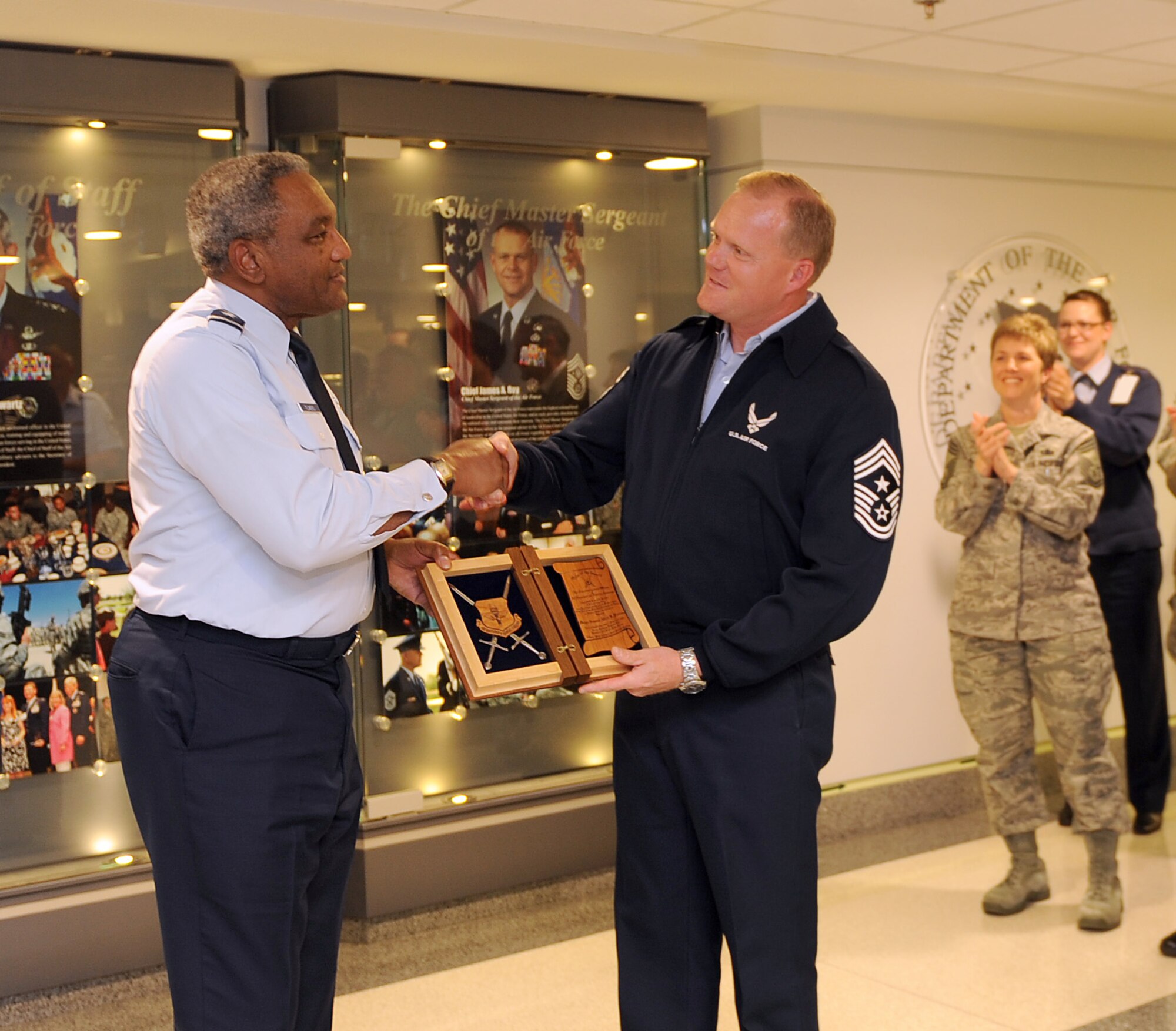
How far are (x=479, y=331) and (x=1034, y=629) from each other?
2042mm

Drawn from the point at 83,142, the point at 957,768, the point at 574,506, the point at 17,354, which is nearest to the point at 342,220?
the point at 83,142

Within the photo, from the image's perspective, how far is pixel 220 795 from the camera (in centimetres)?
228

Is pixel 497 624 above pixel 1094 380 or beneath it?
beneath

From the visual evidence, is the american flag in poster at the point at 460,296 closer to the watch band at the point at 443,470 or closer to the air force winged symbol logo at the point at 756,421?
the watch band at the point at 443,470

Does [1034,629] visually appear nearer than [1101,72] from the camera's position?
Yes

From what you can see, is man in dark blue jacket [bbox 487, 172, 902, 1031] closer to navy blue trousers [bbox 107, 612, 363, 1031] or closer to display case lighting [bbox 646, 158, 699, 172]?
navy blue trousers [bbox 107, 612, 363, 1031]

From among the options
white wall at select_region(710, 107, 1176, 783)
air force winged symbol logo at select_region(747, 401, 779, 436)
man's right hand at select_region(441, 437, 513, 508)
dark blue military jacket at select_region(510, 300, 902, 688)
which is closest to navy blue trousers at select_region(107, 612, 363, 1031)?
man's right hand at select_region(441, 437, 513, 508)

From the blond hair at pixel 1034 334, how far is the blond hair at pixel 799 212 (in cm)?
191

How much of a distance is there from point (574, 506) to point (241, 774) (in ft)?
3.39

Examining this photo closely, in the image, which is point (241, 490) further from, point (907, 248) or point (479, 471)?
point (907, 248)

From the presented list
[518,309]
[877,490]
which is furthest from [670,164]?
[877,490]

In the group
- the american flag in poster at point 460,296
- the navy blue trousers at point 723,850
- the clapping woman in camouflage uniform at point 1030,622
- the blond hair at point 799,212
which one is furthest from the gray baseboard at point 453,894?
the blond hair at point 799,212

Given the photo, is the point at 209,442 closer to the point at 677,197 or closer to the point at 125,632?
the point at 125,632

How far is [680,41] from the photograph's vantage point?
4074mm
